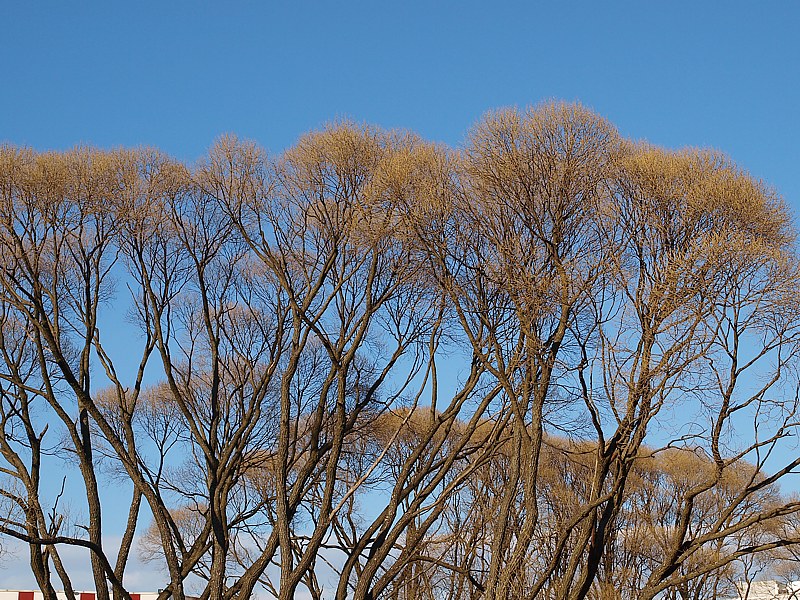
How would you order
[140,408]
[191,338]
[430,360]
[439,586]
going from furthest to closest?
[439,586], [140,408], [191,338], [430,360]

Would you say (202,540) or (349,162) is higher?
(349,162)

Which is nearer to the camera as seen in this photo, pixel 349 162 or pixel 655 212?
pixel 655 212

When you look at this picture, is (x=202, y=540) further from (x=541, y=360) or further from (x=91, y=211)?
(x=541, y=360)

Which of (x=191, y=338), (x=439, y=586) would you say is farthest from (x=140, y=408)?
(x=439, y=586)

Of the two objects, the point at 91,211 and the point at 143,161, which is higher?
the point at 143,161

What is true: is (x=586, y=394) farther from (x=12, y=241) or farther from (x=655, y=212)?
(x=12, y=241)

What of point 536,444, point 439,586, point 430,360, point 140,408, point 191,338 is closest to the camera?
point 536,444

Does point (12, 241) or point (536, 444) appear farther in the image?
point (12, 241)

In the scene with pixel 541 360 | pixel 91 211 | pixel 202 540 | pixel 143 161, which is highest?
pixel 143 161

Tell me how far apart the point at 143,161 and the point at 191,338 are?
442 cm

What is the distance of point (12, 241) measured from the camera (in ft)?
72.4

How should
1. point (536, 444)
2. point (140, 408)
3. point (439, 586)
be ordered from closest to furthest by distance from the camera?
1. point (536, 444)
2. point (140, 408)
3. point (439, 586)

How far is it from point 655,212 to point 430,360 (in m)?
5.70

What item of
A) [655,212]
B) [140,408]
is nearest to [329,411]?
[140,408]
